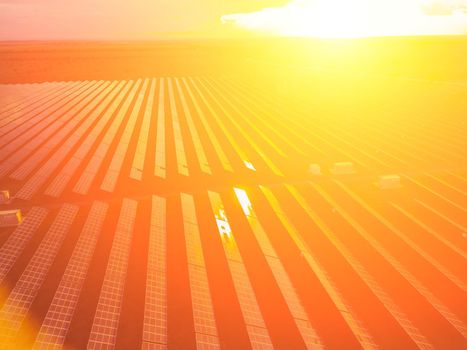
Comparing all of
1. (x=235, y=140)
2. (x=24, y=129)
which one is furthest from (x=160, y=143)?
(x=24, y=129)

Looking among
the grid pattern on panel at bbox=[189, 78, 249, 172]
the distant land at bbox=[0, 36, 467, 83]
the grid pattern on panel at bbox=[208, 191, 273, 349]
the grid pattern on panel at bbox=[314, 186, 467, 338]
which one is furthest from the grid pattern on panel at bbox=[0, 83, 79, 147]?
the distant land at bbox=[0, 36, 467, 83]

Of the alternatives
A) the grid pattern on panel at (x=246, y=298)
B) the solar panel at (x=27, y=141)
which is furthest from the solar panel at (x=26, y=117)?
the grid pattern on panel at (x=246, y=298)

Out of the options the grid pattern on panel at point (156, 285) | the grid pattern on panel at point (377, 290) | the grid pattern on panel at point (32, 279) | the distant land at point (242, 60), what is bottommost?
the grid pattern on panel at point (377, 290)

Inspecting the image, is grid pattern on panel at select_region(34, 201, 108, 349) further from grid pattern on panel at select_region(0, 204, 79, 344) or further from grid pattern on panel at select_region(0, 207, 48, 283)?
grid pattern on panel at select_region(0, 207, 48, 283)

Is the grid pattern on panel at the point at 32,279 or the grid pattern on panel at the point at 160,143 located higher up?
the grid pattern on panel at the point at 160,143

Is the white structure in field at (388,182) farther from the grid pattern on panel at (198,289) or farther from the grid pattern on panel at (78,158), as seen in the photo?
the grid pattern on panel at (78,158)

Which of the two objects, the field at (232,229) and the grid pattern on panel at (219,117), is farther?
the grid pattern on panel at (219,117)
